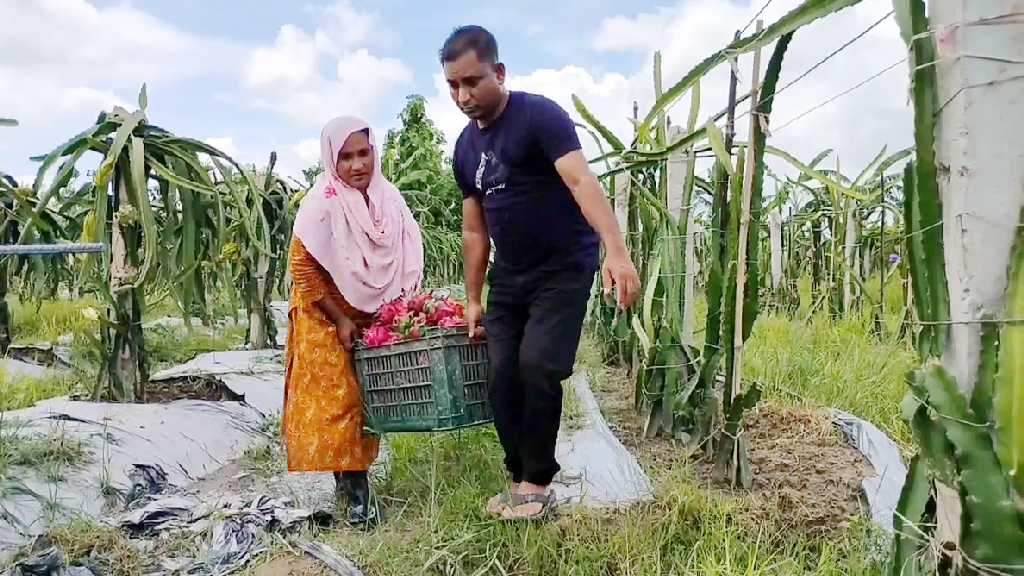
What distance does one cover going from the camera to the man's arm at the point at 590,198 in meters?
2.04

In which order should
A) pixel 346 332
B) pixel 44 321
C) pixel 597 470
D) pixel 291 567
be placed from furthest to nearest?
pixel 44 321 → pixel 597 470 → pixel 346 332 → pixel 291 567

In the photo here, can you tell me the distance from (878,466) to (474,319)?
1.29 meters

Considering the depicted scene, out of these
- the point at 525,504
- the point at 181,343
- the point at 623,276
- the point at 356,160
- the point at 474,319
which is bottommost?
the point at 525,504

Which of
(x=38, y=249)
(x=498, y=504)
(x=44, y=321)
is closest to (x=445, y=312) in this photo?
(x=498, y=504)

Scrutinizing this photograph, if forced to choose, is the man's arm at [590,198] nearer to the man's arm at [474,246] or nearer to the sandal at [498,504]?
the man's arm at [474,246]

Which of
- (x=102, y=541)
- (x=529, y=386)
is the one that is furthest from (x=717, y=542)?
(x=102, y=541)

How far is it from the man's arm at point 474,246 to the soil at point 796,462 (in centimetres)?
80

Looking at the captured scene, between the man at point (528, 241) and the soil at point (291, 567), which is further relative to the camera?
the man at point (528, 241)

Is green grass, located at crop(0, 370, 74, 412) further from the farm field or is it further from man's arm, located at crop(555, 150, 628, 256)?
man's arm, located at crop(555, 150, 628, 256)

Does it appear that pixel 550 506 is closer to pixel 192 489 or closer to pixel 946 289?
pixel 946 289

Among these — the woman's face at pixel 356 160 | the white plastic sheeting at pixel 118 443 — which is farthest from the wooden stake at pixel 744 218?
the white plastic sheeting at pixel 118 443

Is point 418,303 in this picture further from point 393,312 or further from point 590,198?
point 590,198

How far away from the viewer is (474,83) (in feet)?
6.98

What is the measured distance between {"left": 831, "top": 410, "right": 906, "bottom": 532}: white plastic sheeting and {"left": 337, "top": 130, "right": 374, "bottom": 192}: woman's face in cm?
168
